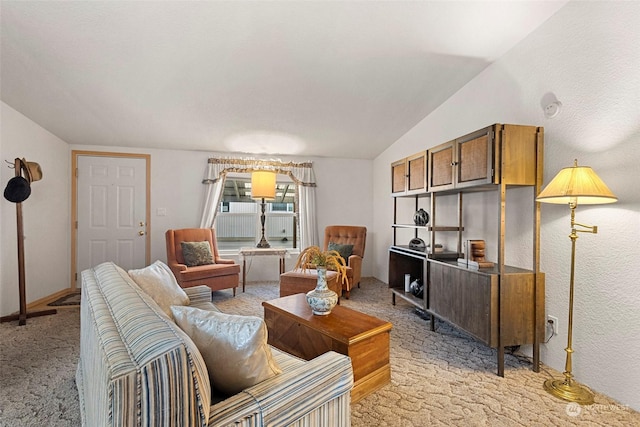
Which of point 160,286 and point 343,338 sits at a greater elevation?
point 160,286

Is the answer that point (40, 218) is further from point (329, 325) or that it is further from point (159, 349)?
point (159, 349)

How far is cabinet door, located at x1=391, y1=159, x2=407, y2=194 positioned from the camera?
11.6ft

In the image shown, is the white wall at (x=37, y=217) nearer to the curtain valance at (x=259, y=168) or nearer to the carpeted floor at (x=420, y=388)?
the carpeted floor at (x=420, y=388)

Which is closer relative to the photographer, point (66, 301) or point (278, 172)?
point (66, 301)

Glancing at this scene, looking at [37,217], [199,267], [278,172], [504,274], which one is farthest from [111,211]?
[504,274]

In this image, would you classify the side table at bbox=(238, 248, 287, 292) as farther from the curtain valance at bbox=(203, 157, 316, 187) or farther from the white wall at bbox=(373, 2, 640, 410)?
the white wall at bbox=(373, 2, 640, 410)

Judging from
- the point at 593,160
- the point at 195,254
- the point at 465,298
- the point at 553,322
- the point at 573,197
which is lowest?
the point at 553,322

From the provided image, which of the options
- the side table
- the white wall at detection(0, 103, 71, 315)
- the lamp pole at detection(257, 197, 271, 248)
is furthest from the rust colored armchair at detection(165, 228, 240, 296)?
the white wall at detection(0, 103, 71, 315)

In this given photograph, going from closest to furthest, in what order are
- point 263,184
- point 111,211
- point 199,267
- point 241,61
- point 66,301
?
point 241,61, point 66,301, point 199,267, point 263,184, point 111,211

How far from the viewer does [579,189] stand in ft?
5.82

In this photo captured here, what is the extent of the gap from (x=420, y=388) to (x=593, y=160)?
193 centimetres

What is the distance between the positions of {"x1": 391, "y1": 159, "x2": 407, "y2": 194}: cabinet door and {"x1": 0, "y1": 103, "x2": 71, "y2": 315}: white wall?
4325mm

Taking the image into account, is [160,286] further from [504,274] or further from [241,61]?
[504,274]

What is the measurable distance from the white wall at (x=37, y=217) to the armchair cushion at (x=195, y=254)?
1.66m
